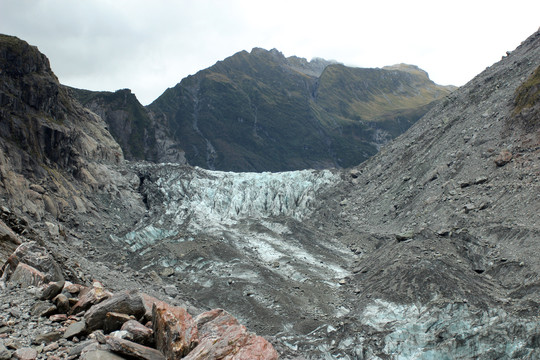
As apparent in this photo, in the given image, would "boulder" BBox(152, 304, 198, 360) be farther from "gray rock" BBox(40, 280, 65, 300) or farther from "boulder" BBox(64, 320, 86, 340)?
"gray rock" BBox(40, 280, 65, 300)

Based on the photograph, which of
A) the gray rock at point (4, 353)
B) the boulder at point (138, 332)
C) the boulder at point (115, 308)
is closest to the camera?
the gray rock at point (4, 353)

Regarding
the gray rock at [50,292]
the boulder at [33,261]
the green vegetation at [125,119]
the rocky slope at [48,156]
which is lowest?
the gray rock at [50,292]

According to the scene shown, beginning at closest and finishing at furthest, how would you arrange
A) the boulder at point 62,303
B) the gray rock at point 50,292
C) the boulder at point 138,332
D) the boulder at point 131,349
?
the boulder at point 131,349, the boulder at point 138,332, the boulder at point 62,303, the gray rock at point 50,292

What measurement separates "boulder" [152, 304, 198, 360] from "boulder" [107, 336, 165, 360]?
274 millimetres

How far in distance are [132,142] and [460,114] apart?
222ft

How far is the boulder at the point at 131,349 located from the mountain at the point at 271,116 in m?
91.3

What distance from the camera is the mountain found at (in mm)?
116188

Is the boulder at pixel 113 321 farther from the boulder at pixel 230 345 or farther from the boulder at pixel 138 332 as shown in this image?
the boulder at pixel 230 345

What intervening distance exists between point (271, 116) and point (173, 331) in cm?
12384

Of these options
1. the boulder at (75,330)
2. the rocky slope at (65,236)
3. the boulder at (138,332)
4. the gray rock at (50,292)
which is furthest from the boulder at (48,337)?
the gray rock at (50,292)

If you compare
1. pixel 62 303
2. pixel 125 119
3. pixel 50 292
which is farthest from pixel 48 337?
pixel 125 119

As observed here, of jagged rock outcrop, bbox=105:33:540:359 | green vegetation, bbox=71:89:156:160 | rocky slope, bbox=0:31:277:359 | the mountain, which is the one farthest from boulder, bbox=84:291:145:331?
the mountain

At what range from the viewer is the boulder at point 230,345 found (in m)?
7.88

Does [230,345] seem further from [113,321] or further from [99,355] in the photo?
[113,321]
